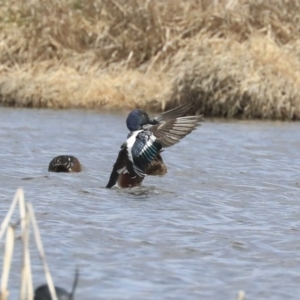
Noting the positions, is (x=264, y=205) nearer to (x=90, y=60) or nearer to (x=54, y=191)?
(x=54, y=191)

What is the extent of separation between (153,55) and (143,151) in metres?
9.38

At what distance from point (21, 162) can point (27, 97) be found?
5938 millimetres

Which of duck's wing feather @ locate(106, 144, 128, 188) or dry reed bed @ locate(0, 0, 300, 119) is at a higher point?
dry reed bed @ locate(0, 0, 300, 119)

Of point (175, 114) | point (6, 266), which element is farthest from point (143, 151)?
point (6, 266)

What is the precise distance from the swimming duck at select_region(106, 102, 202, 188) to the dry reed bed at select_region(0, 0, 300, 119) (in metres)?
6.39

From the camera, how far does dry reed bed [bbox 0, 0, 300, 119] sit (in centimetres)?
1534

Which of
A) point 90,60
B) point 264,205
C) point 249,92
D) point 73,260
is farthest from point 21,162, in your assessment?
point 90,60

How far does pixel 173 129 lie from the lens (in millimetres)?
8656

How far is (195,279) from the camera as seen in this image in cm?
518

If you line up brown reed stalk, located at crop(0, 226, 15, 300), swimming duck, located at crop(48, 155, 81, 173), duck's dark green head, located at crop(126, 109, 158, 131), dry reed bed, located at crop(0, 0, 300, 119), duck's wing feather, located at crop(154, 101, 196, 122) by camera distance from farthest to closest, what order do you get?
dry reed bed, located at crop(0, 0, 300, 119), swimming duck, located at crop(48, 155, 81, 173), duck's wing feather, located at crop(154, 101, 196, 122), duck's dark green head, located at crop(126, 109, 158, 131), brown reed stalk, located at crop(0, 226, 15, 300)

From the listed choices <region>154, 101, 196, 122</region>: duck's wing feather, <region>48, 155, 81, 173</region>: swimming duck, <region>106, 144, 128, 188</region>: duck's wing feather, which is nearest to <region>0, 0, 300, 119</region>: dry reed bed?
<region>48, 155, 81, 173</region>: swimming duck

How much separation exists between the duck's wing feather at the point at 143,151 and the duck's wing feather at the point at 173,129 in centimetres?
7

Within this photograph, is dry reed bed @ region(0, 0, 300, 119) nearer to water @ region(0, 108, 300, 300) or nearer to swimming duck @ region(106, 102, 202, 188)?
water @ region(0, 108, 300, 300)

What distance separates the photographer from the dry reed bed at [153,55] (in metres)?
15.3
